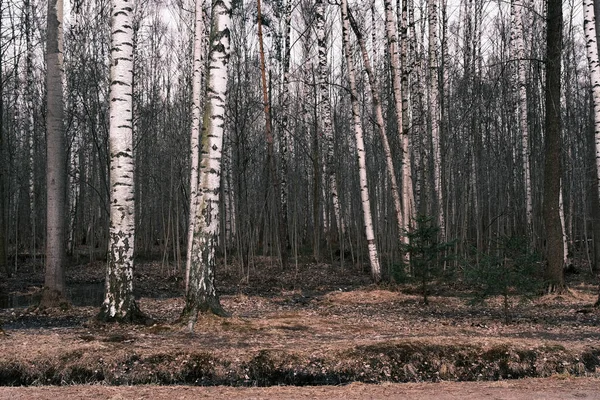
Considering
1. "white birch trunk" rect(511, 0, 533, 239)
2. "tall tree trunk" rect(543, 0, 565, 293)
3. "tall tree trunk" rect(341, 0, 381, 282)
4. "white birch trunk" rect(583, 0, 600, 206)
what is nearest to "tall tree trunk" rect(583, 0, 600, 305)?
"white birch trunk" rect(583, 0, 600, 206)

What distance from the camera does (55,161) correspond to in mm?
11352

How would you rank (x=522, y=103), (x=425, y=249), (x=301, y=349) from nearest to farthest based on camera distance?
(x=301, y=349) < (x=425, y=249) < (x=522, y=103)

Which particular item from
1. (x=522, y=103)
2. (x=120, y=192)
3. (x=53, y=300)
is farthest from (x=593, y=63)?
(x=53, y=300)

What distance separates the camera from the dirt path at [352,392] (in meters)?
4.90

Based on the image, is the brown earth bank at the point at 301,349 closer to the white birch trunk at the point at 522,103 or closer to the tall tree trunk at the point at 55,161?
the tall tree trunk at the point at 55,161

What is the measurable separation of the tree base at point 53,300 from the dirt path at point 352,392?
5912 mm

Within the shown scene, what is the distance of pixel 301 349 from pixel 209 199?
2795 millimetres

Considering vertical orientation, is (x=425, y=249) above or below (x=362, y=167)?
below

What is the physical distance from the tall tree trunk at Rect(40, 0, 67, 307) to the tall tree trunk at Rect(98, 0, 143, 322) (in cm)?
343

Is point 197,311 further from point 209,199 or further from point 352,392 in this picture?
point 352,392

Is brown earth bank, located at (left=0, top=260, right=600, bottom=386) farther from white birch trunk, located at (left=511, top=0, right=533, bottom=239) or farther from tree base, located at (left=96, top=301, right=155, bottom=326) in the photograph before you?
white birch trunk, located at (left=511, top=0, right=533, bottom=239)

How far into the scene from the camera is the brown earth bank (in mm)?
6133

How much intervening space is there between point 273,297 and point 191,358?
8.17m

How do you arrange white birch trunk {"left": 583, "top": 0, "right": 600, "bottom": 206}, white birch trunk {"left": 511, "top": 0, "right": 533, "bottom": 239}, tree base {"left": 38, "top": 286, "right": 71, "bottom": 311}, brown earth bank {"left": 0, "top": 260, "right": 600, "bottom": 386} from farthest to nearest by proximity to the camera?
white birch trunk {"left": 511, "top": 0, "right": 533, "bottom": 239} < white birch trunk {"left": 583, "top": 0, "right": 600, "bottom": 206} < tree base {"left": 38, "top": 286, "right": 71, "bottom": 311} < brown earth bank {"left": 0, "top": 260, "right": 600, "bottom": 386}
